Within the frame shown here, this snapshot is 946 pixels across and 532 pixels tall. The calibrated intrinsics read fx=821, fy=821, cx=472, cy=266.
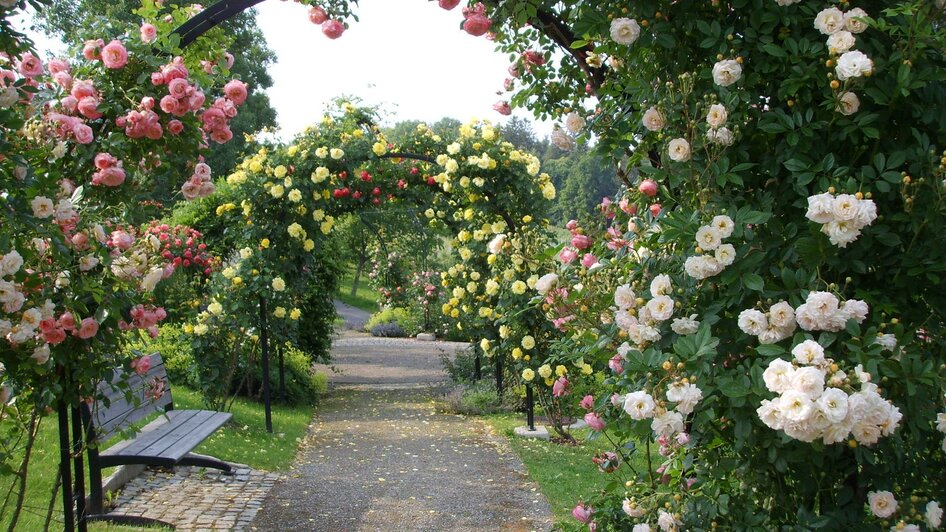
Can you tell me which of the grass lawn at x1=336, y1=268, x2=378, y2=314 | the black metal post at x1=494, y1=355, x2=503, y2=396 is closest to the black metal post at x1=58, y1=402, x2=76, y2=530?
the black metal post at x1=494, y1=355, x2=503, y2=396

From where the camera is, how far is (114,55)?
3.30m

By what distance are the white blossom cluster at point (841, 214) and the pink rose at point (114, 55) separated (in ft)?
8.78

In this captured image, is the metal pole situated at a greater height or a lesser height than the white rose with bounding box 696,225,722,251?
lesser

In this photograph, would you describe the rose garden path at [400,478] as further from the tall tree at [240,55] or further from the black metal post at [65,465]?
the tall tree at [240,55]

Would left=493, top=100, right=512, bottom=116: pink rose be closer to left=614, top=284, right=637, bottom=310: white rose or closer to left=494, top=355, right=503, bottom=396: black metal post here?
left=614, top=284, right=637, bottom=310: white rose

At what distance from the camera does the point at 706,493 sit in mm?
2363

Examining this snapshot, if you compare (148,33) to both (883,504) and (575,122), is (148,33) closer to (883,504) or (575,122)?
(575,122)

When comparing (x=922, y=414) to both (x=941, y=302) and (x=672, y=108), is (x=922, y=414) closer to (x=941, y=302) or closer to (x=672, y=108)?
(x=941, y=302)

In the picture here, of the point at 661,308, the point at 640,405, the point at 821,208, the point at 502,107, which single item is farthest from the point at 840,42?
the point at 502,107

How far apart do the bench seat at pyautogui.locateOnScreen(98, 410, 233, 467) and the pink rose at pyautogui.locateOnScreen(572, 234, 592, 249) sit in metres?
1.95

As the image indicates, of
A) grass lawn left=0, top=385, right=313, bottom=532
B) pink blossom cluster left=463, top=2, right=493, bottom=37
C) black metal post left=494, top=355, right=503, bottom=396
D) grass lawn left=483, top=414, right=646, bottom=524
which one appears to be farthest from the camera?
black metal post left=494, top=355, right=503, bottom=396

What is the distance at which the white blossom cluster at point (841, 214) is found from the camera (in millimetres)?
1967

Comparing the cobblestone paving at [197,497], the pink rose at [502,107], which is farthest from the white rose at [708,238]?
the cobblestone paving at [197,497]

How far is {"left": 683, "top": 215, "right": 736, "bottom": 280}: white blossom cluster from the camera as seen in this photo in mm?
2143
